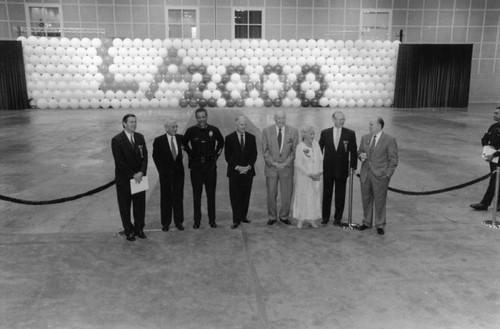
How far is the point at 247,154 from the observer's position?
6.24 meters

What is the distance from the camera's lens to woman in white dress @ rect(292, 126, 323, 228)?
20.2 feet

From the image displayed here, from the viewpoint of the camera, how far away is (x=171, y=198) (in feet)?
20.2

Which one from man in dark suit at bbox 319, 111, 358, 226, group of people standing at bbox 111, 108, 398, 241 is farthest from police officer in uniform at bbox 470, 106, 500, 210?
man in dark suit at bbox 319, 111, 358, 226

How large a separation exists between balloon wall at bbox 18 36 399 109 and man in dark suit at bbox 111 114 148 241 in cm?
1743

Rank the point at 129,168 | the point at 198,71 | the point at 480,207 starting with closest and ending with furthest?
the point at 129,168 < the point at 480,207 < the point at 198,71

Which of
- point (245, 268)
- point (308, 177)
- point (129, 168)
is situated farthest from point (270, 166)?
point (129, 168)

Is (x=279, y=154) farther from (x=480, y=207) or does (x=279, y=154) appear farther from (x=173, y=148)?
(x=480, y=207)

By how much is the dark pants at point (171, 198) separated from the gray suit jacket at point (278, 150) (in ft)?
4.23

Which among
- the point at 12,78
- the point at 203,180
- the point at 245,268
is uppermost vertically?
the point at 12,78

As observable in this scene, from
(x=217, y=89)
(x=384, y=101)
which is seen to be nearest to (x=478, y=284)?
(x=217, y=89)

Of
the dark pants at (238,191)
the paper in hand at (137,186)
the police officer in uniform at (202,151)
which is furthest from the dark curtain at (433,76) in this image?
the paper in hand at (137,186)

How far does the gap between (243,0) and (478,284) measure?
79.0ft

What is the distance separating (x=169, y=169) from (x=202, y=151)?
51 cm

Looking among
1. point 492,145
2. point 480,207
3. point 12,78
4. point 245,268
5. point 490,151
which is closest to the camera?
point 245,268
